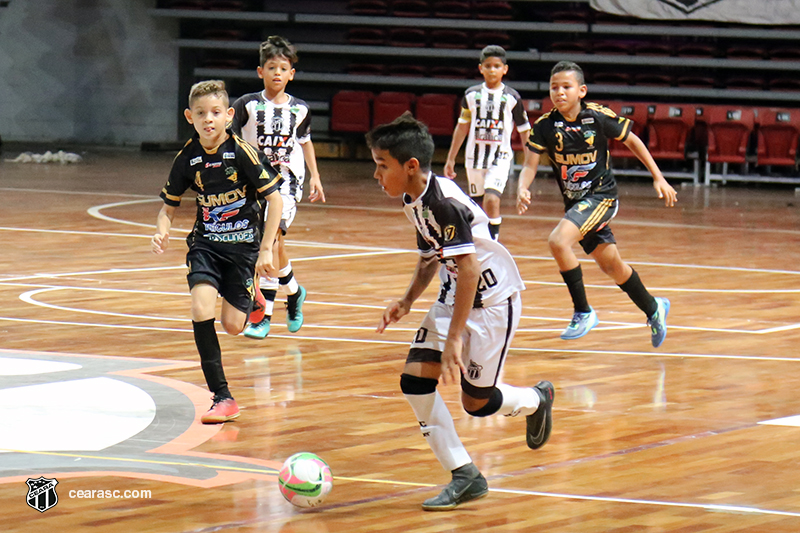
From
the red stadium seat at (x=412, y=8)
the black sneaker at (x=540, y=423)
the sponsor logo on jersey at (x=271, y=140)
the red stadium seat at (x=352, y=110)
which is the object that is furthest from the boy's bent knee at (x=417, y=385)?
the red stadium seat at (x=412, y=8)

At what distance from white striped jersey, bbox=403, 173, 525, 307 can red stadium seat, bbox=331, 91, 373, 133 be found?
64.3 ft

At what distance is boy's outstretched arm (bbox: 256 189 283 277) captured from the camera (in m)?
5.70

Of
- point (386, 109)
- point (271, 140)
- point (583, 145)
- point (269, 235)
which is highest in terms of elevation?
point (583, 145)

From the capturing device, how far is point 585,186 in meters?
8.01

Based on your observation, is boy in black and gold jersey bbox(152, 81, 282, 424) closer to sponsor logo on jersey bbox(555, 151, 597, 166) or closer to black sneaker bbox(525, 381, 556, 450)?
black sneaker bbox(525, 381, 556, 450)

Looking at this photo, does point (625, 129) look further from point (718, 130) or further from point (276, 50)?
point (718, 130)

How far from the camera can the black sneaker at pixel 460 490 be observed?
173 inches

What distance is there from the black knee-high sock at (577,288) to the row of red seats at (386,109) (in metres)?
15.3

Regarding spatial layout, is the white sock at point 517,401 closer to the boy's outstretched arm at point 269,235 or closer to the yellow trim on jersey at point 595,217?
the boy's outstretched arm at point 269,235

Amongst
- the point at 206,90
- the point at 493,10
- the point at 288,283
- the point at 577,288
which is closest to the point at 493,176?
the point at 577,288

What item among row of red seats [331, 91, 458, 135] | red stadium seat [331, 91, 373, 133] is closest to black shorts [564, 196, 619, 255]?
row of red seats [331, 91, 458, 135]

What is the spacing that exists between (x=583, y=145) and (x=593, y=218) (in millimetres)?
492

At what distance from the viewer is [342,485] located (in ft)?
15.5

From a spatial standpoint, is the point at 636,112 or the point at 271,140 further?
the point at 636,112
